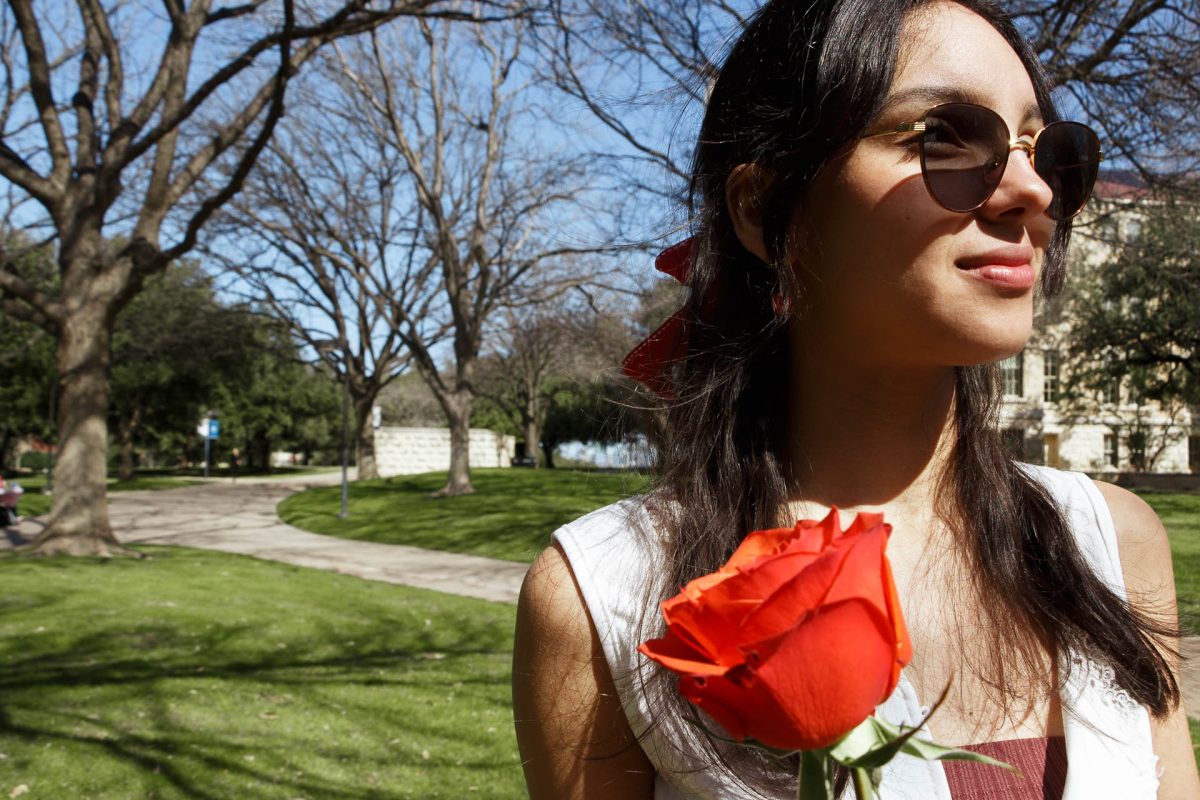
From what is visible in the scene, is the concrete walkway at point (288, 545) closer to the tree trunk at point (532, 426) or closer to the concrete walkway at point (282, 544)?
the concrete walkway at point (282, 544)

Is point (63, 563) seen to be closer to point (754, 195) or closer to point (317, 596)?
point (317, 596)

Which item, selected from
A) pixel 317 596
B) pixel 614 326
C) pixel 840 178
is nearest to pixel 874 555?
pixel 840 178

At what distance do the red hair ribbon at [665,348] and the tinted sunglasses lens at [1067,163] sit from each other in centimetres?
52

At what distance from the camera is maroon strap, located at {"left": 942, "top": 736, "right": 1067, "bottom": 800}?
114cm

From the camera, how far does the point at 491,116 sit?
2248 cm

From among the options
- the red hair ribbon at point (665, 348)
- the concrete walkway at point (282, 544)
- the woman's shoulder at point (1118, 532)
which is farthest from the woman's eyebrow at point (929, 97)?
the concrete walkway at point (282, 544)

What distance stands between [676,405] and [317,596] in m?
10.0

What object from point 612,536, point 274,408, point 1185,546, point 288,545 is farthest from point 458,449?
point 274,408

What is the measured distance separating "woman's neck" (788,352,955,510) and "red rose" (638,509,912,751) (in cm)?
69

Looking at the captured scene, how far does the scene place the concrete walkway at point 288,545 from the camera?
12305 millimetres

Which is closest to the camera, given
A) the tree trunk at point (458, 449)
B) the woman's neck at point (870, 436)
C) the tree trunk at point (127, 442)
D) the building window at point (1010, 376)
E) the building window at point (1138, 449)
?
the woman's neck at point (870, 436)

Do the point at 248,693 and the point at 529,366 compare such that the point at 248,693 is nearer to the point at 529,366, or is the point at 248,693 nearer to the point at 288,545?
the point at 288,545

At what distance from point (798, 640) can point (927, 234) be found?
2.15 feet

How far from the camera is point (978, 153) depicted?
1130mm
